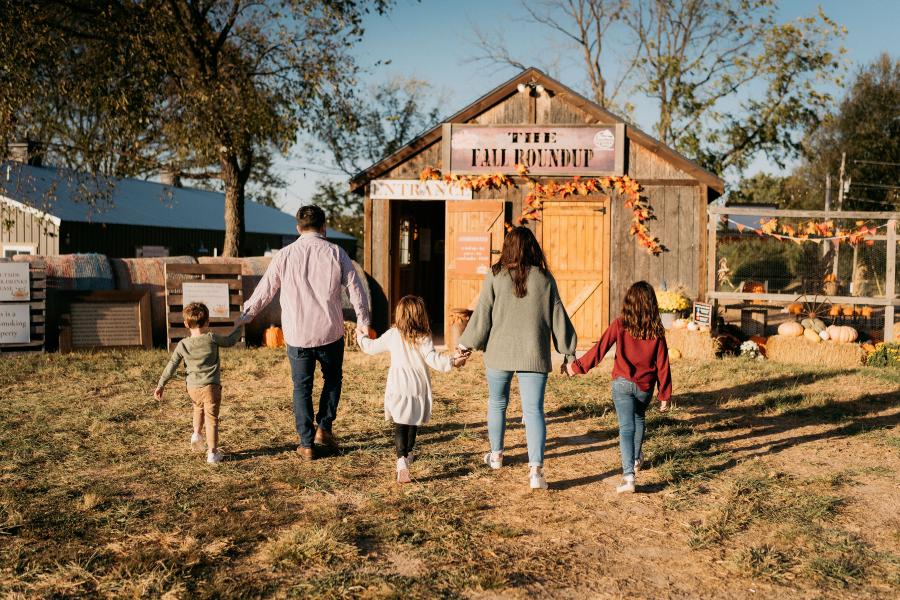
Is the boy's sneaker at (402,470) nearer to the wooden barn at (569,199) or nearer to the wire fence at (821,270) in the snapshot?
the wooden barn at (569,199)

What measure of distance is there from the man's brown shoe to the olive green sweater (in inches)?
59.4

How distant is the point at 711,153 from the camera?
2902 cm

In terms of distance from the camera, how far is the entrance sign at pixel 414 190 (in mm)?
13070

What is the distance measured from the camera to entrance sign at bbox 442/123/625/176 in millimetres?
12766

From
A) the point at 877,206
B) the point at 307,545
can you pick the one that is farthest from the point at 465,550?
the point at 877,206

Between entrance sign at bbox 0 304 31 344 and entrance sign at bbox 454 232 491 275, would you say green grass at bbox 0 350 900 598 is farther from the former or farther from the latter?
entrance sign at bbox 454 232 491 275

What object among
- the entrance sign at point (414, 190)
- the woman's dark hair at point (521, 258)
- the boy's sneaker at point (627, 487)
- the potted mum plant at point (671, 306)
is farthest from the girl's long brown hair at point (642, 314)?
the entrance sign at point (414, 190)

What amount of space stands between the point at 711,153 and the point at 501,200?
18.5m

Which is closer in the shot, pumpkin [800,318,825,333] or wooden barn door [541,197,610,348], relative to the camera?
pumpkin [800,318,825,333]

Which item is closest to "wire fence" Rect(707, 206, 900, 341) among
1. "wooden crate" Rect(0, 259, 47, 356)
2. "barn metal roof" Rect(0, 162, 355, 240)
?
"wooden crate" Rect(0, 259, 47, 356)

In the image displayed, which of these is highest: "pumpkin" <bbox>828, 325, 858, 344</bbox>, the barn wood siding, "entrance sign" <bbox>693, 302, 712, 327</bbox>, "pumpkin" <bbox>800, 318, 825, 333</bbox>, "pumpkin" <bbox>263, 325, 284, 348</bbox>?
the barn wood siding

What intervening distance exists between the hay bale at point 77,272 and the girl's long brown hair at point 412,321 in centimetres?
878

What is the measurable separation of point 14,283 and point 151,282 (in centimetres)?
198

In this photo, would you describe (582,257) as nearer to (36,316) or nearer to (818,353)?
(818,353)
